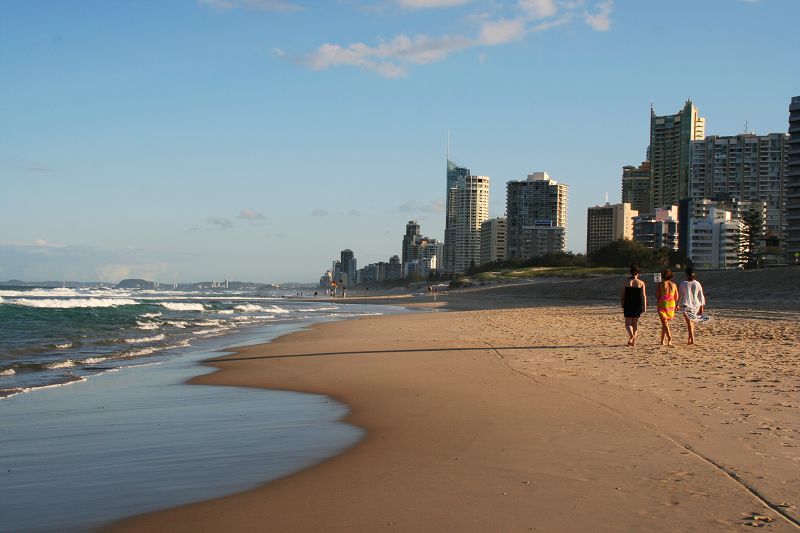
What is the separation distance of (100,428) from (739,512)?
272 inches

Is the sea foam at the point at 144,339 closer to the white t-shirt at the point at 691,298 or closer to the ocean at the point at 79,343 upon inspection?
the ocean at the point at 79,343

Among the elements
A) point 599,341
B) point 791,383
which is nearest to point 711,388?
point 791,383

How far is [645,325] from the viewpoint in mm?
21844

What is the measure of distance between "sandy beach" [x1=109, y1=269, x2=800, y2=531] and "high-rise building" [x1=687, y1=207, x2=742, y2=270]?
13471 cm

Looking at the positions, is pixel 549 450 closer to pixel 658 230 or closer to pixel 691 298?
pixel 691 298

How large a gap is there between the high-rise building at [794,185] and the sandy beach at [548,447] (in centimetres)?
9691

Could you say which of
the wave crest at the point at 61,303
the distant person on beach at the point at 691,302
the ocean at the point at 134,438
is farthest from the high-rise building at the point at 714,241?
the ocean at the point at 134,438

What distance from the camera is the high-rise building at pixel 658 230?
15475cm

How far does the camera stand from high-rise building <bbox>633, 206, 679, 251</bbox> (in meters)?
155

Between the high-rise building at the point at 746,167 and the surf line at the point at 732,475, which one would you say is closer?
the surf line at the point at 732,475

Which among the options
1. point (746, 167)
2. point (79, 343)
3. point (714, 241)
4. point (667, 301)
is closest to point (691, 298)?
point (667, 301)

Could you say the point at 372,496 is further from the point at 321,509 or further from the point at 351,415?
the point at 351,415

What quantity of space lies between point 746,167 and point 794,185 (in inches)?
3476

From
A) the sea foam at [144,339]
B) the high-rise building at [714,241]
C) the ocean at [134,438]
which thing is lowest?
the sea foam at [144,339]
